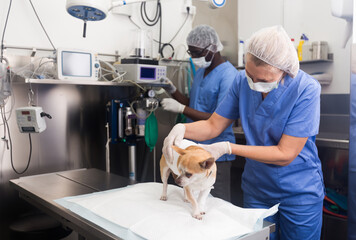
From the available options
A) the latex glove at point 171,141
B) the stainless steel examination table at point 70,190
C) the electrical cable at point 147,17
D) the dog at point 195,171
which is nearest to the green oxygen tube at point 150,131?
the stainless steel examination table at point 70,190

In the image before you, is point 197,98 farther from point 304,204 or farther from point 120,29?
point 304,204

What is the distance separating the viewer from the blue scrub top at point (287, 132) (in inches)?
56.1

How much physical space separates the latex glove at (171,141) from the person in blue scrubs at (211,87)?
733 millimetres

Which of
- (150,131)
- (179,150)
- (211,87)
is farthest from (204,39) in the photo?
(179,150)

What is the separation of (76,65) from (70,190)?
0.78m

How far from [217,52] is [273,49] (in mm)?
997

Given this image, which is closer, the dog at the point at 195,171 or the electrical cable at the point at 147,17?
the dog at the point at 195,171

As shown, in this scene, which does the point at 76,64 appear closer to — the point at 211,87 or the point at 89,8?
the point at 89,8

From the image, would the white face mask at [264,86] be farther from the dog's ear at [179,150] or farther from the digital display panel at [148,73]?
the digital display panel at [148,73]

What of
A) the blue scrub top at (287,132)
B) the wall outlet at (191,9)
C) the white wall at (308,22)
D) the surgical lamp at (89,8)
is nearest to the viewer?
the blue scrub top at (287,132)

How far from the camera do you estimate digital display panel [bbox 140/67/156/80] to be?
239cm

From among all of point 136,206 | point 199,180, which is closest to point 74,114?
point 136,206

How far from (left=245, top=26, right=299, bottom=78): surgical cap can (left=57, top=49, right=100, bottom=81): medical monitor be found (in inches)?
44.4

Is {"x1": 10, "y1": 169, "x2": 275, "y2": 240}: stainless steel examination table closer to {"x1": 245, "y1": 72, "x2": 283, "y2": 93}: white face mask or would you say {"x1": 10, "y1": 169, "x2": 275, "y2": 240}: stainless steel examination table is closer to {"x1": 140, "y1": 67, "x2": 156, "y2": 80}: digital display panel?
{"x1": 245, "y1": 72, "x2": 283, "y2": 93}: white face mask
